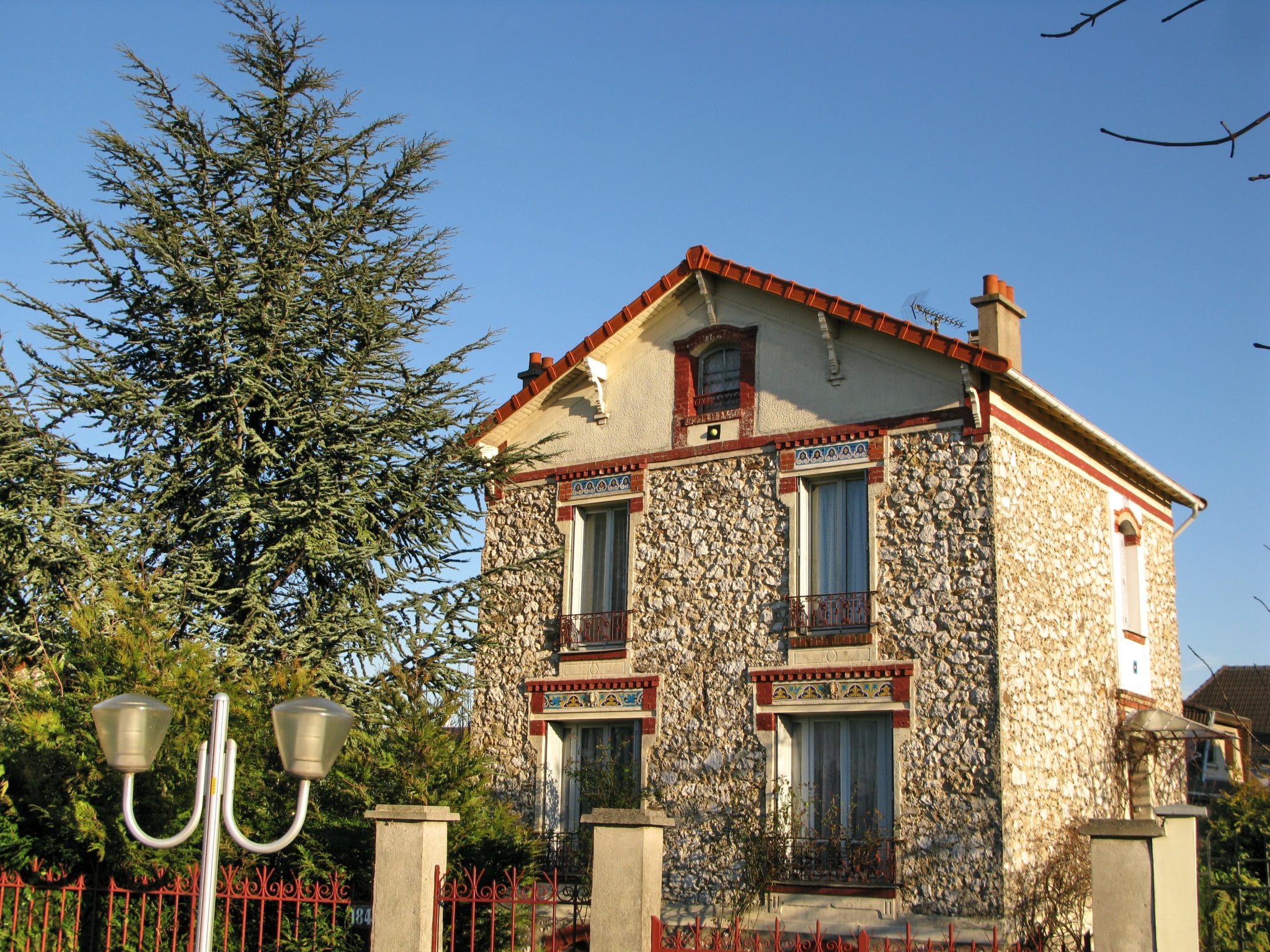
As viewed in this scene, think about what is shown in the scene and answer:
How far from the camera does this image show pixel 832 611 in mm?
14867

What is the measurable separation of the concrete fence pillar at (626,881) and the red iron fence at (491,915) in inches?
16.4

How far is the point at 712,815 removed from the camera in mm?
15016

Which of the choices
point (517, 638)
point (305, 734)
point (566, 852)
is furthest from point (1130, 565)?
point (305, 734)

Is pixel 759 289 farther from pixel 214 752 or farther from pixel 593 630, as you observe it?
pixel 214 752

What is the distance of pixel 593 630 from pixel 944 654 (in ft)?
15.5

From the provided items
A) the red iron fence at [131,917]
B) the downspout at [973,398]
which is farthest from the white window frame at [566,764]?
the downspout at [973,398]

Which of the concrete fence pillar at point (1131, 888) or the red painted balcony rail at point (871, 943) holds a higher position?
the concrete fence pillar at point (1131, 888)

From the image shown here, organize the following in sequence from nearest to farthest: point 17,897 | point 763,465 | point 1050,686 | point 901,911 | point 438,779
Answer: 1. point 17,897
2. point 438,779
3. point 901,911
4. point 1050,686
5. point 763,465

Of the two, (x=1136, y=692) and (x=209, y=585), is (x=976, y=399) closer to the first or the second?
(x=1136, y=692)

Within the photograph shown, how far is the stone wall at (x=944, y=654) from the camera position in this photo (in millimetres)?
13320

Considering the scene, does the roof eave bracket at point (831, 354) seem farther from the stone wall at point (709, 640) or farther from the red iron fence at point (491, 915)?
the red iron fence at point (491, 915)

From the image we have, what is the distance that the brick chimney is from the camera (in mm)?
15078

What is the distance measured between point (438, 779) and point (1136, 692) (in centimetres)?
970

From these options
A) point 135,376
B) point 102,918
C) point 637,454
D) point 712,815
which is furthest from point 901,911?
point 135,376
